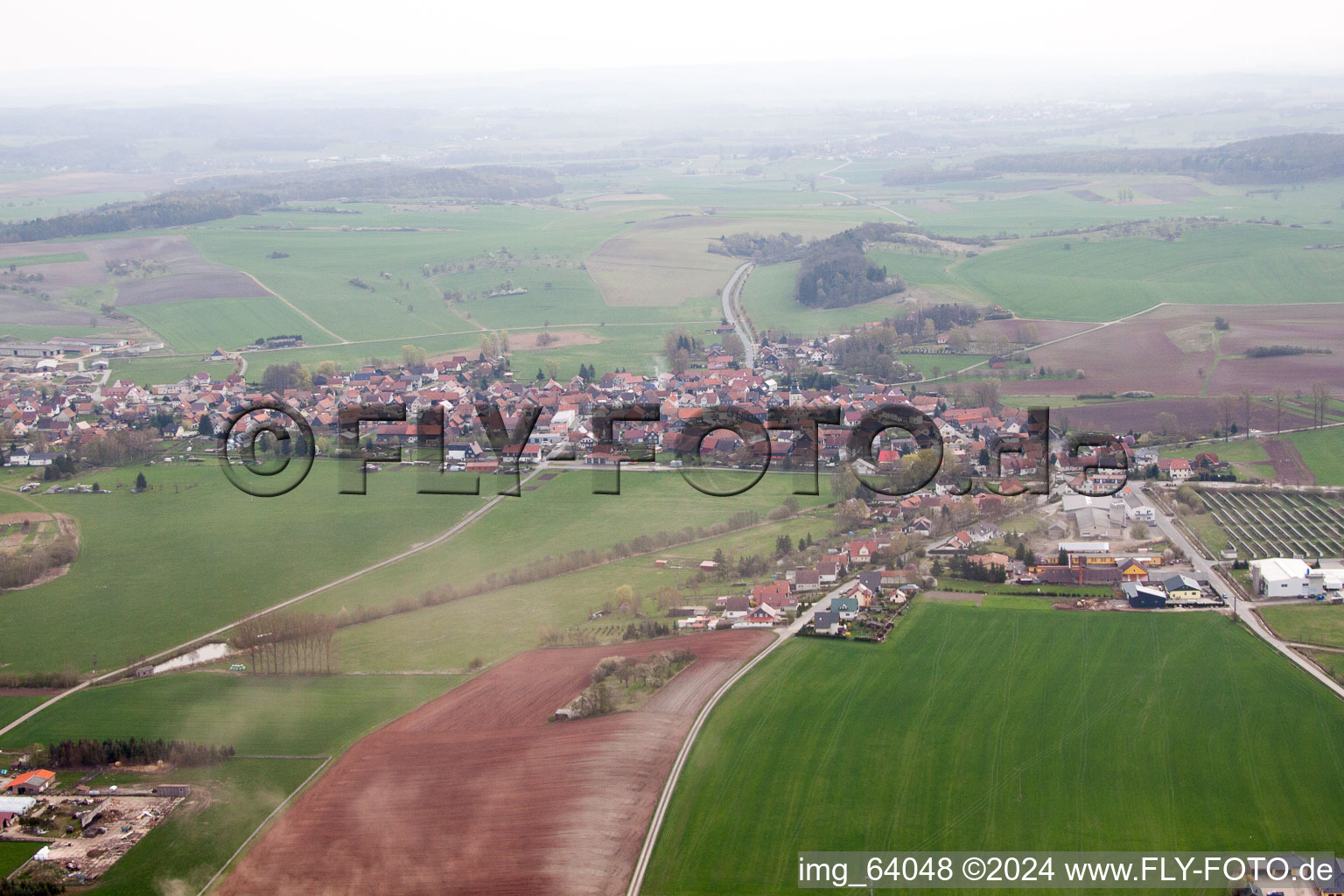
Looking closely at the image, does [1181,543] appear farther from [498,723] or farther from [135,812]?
[135,812]

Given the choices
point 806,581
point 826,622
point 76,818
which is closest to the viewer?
point 76,818

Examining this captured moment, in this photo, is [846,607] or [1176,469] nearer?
[846,607]

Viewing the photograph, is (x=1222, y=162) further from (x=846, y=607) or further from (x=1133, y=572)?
(x=846, y=607)

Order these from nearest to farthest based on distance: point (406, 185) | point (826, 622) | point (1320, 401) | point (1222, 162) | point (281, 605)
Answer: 1. point (826, 622)
2. point (281, 605)
3. point (1320, 401)
4. point (1222, 162)
5. point (406, 185)

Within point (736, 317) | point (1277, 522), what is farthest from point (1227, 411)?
point (736, 317)

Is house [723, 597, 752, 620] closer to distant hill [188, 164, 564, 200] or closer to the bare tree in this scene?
the bare tree

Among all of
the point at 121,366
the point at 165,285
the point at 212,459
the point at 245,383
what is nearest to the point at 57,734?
the point at 212,459

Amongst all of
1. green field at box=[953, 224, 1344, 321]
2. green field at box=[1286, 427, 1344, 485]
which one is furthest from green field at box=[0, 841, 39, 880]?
green field at box=[953, 224, 1344, 321]
